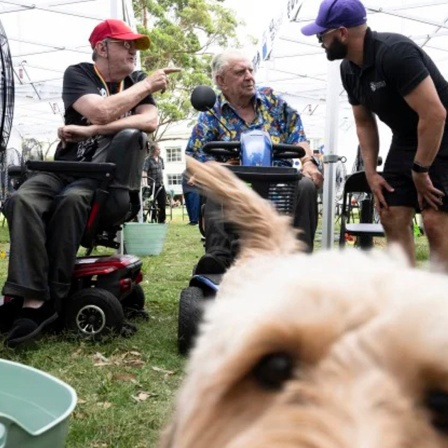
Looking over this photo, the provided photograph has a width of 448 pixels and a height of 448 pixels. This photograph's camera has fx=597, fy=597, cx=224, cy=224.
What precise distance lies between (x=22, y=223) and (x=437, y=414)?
2.75 metres

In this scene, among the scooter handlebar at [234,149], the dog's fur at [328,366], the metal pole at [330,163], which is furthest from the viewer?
the metal pole at [330,163]

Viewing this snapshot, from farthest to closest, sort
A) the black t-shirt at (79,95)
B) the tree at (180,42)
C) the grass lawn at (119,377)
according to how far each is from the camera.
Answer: the tree at (180,42) < the black t-shirt at (79,95) < the grass lawn at (119,377)

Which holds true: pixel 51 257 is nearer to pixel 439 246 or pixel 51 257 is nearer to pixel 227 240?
pixel 227 240

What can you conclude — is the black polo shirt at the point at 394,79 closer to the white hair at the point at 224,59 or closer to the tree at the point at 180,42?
the white hair at the point at 224,59

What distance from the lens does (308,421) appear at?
A: 82 centimetres

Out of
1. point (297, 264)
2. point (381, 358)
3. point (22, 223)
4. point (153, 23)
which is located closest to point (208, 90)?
point (22, 223)

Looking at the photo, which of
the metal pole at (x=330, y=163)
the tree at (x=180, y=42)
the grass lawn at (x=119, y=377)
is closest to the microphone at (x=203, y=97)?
the grass lawn at (x=119, y=377)

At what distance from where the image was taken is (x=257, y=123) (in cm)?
402

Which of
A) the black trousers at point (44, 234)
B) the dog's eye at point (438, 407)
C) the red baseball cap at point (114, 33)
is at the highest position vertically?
the red baseball cap at point (114, 33)

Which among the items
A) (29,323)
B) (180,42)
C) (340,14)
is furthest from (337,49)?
(180,42)

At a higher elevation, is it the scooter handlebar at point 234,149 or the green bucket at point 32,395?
the scooter handlebar at point 234,149

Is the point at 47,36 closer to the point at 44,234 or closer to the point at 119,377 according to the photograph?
the point at 44,234

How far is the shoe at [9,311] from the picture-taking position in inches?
135

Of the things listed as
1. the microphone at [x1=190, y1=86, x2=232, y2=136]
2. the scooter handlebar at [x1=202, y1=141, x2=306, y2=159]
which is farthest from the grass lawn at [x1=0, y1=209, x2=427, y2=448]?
the microphone at [x1=190, y1=86, x2=232, y2=136]
